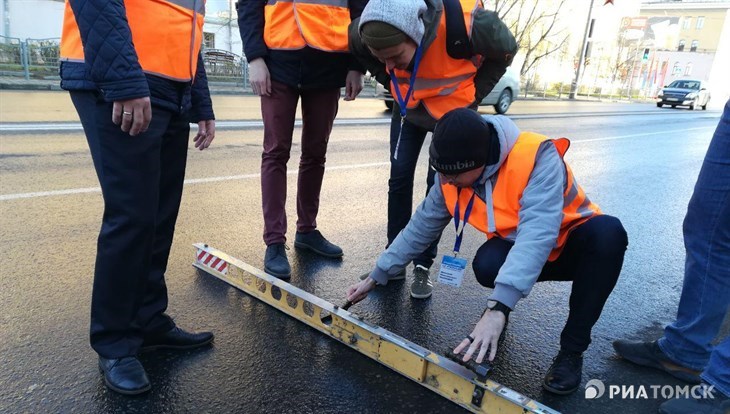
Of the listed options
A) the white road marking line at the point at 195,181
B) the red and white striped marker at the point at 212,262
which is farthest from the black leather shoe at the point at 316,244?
the white road marking line at the point at 195,181

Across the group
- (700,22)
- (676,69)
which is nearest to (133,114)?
(676,69)

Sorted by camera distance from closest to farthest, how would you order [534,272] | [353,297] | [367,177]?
1. [534,272]
2. [353,297]
3. [367,177]

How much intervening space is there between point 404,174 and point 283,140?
2.51ft

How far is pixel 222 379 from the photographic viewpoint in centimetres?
224

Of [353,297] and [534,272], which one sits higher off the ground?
→ [534,272]

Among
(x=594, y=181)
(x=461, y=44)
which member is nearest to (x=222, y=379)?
(x=461, y=44)

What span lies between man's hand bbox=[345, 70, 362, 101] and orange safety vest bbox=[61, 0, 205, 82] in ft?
4.42

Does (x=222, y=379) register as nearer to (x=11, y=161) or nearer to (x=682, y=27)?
(x=11, y=161)

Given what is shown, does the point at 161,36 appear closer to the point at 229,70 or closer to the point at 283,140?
the point at 283,140

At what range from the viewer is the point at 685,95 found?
31453mm

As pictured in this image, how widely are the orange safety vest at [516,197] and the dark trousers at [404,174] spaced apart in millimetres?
818

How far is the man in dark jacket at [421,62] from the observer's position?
8.07 feet

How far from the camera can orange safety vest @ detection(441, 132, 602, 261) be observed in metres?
2.10

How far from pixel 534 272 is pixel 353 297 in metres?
0.79
